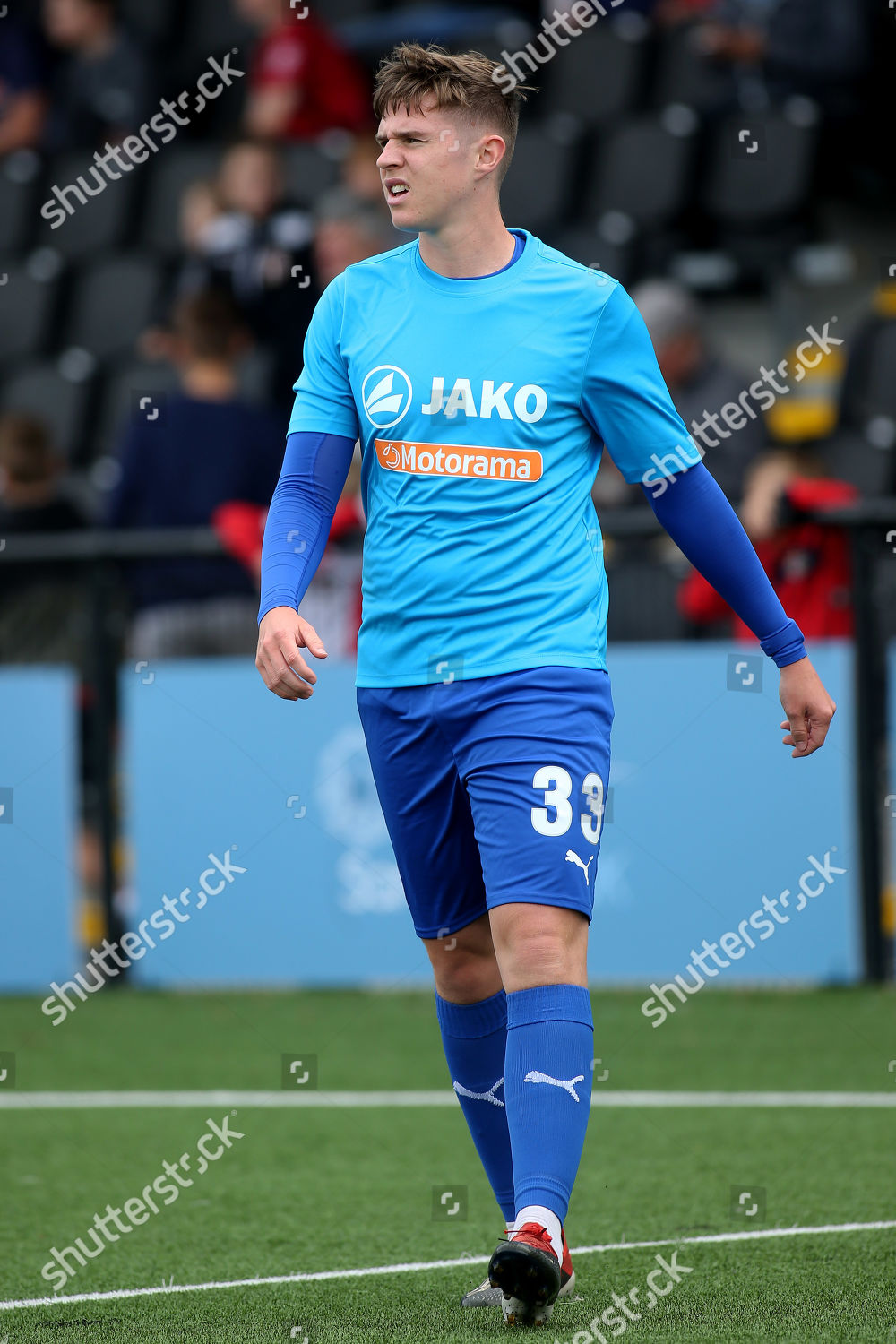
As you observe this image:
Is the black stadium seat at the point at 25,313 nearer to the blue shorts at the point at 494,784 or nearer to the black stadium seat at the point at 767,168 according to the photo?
the black stadium seat at the point at 767,168

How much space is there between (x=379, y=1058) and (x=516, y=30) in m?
7.27

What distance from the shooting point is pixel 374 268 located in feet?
10.6

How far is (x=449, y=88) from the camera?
305 centimetres

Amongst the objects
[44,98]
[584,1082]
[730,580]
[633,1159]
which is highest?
[44,98]

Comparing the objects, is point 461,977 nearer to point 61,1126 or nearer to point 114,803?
point 61,1126

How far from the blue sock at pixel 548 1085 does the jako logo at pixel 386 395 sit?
0.98m

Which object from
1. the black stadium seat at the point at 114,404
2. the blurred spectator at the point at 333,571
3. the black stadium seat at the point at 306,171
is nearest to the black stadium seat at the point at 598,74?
the black stadium seat at the point at 306,171

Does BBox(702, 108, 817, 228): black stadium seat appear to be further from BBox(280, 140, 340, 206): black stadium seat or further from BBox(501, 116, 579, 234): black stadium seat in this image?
BBox(280, 140, 340, 206): black stadium seat

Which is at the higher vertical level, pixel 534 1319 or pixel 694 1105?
pixel 534 1319

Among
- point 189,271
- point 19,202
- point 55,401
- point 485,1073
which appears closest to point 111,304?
point 55,401

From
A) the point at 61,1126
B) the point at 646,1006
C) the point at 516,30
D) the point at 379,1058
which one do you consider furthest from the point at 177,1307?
the point at 516,30

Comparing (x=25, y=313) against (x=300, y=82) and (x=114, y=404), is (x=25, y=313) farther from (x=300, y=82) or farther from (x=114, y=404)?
(x=300, y=82)

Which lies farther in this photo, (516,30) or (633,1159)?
(516,30)

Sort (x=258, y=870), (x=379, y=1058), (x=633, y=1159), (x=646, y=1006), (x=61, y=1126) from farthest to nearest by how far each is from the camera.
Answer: (x=258, y=870) < (x=646, y=1006) < (x=379, y=1058) < (x=61, y=1126) < (x=633, y=1159)
